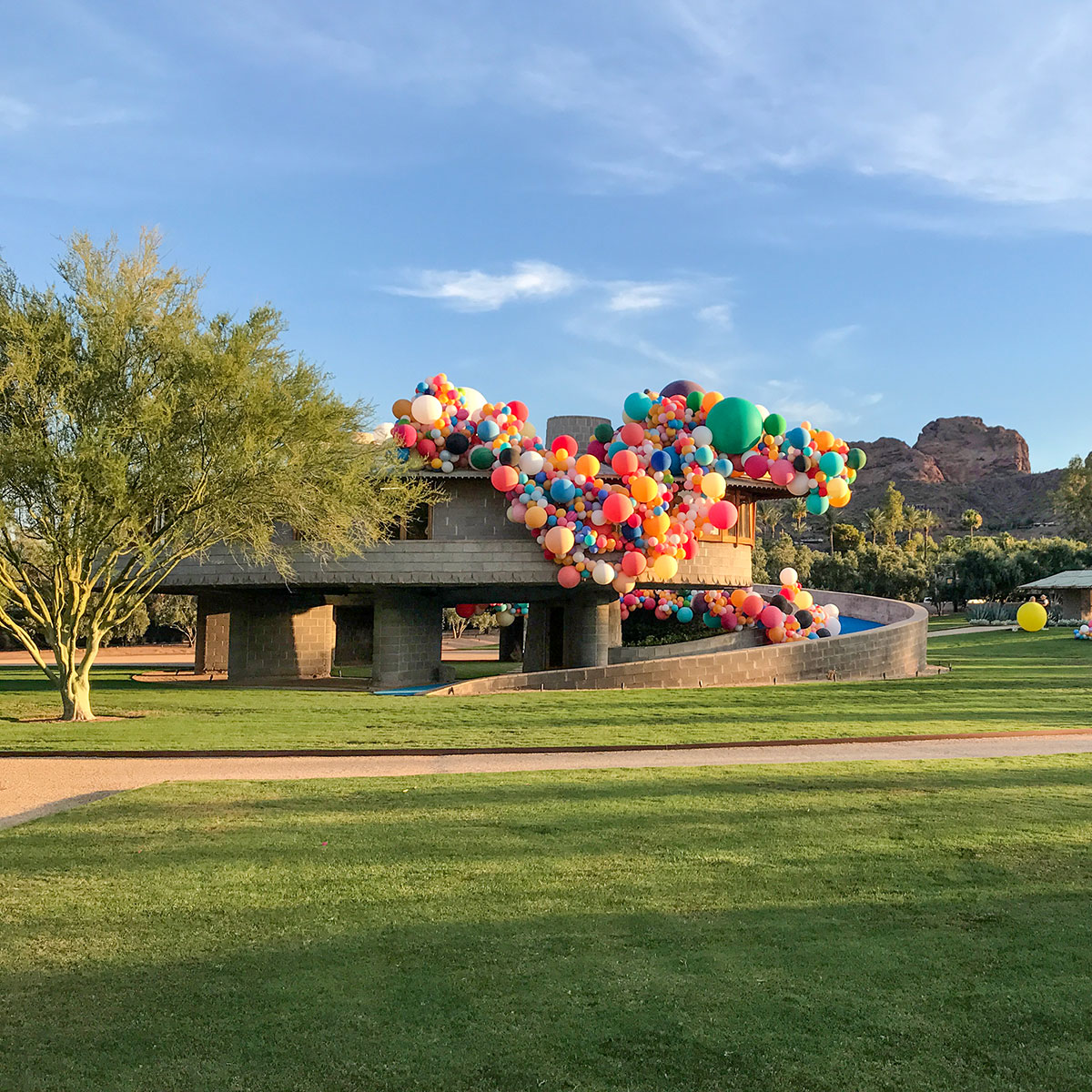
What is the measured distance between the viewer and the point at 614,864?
718 cm

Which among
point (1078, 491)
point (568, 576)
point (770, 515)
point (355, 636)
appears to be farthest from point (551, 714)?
point (1078, 491)

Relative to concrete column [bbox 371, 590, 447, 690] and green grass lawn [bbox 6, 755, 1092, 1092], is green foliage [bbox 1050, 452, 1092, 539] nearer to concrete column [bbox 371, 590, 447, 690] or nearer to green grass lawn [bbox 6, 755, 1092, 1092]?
concrete column [bbox 371, 590, 447, 690]

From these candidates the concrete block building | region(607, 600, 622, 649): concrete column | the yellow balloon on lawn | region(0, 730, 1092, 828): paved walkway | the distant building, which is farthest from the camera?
the distant building

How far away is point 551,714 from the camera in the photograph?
18.8 m

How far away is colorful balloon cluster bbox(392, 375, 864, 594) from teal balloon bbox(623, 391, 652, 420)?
4 centimetres

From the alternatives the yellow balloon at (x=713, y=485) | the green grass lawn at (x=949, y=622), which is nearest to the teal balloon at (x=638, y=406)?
the yellow balloon at (x=713, y=485)

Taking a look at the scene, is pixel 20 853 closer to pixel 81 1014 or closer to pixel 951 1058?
pixel 81 1014

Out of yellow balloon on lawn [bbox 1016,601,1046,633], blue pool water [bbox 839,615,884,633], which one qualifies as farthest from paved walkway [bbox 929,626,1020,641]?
blue pool water [bbox 839,615,884,633]

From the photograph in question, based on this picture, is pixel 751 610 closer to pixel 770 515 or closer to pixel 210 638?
pixel 210 638

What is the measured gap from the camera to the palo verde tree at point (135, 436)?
1748cm

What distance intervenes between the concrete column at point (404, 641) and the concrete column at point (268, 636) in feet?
17.4

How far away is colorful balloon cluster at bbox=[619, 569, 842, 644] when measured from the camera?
3131 cm

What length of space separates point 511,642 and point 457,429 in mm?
23753

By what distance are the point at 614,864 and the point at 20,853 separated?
5092mm
